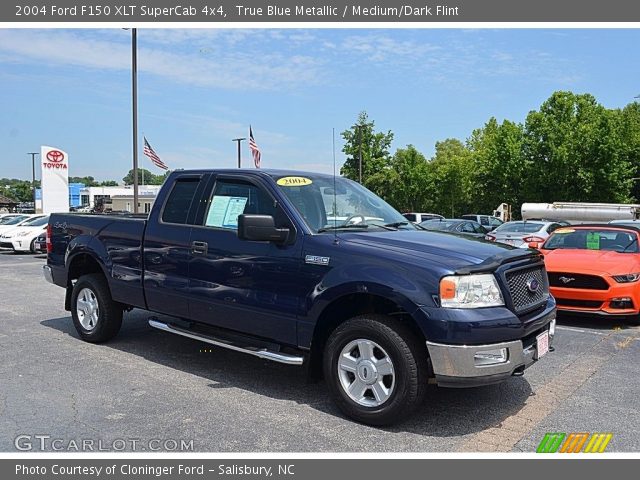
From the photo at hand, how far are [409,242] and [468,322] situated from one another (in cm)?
85

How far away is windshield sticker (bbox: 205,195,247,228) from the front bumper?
7.25ft

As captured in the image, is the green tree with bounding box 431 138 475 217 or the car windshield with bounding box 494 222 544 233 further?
the green tree with bounding box 431 138 475 217

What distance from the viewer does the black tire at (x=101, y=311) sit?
6.45 metres

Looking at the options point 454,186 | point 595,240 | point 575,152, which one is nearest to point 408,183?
point 454,186

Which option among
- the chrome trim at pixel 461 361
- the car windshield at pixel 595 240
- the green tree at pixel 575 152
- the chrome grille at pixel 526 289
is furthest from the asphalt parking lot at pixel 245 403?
the green tree at pixel 575 152

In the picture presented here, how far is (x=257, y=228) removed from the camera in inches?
178

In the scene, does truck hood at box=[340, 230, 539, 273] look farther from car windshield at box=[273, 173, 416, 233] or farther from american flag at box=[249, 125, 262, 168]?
american flag at box=[249, 125, 262, 168]

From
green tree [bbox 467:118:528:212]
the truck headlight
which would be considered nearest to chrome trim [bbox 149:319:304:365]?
the truck headlight

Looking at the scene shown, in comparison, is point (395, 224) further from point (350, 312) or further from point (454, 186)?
point (454, 186)

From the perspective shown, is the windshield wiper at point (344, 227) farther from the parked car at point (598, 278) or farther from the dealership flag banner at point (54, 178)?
the dealership flag banner at point (54, 178)

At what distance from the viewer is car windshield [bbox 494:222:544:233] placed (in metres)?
17.5

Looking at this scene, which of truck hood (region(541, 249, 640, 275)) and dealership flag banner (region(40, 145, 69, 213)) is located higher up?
dealership flag banner (region(40, 145, 69, 213))

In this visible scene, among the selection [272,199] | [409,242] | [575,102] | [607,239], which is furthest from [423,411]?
[575,102]

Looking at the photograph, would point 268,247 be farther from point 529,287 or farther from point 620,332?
point 620,332
